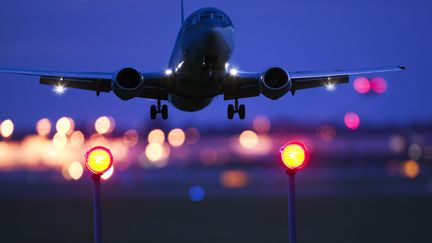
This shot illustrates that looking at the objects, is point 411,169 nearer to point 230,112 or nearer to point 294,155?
point 230,112

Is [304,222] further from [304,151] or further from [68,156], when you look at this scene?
[68,156]

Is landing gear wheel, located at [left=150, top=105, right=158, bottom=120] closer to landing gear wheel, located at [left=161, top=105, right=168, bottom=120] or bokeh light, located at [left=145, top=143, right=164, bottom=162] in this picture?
landing gear wheel, located at [left=161, top=105, right=168, bottom=120]

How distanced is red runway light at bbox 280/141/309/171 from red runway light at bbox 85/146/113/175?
233cm

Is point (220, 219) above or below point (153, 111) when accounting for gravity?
below

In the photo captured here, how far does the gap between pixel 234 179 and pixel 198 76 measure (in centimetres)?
1597

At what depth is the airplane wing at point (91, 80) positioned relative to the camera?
2893cm

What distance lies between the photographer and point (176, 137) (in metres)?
46.2

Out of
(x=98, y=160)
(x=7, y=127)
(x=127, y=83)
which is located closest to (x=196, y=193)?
(x=127, y=83)

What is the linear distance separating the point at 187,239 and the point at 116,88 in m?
8.09

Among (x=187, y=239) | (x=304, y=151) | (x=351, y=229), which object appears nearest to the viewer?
(x=304, y=151)

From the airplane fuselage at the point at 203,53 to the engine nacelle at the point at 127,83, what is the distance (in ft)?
4.68

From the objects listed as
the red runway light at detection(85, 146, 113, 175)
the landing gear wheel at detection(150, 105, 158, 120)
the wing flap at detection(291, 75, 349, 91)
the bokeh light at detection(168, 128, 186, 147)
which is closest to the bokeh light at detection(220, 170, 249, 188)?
the bokeh light at detection(168, 128, 186, 147)

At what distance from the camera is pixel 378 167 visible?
43.2m

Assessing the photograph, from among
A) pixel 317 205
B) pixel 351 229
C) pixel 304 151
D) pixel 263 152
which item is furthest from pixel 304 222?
pixel 263 152
